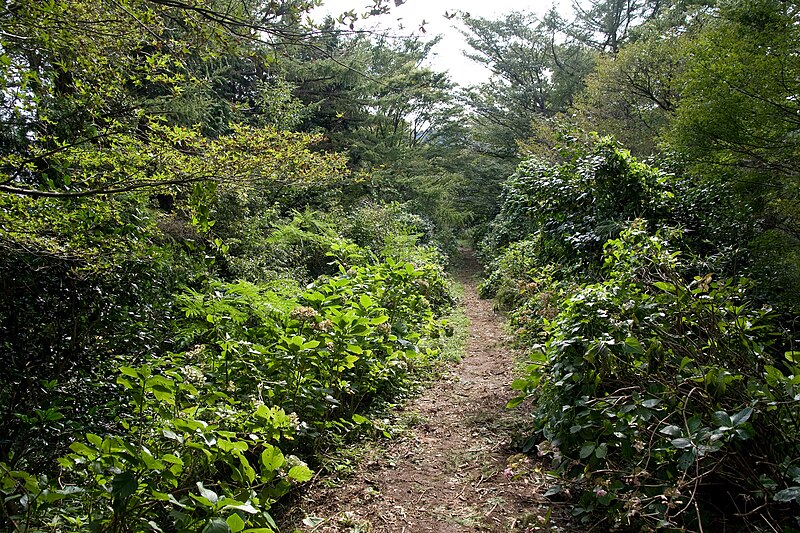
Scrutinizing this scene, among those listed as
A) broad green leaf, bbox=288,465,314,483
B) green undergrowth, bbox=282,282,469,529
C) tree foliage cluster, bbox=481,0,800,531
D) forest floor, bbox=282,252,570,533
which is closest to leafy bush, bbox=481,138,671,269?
tree foliage cluster, bbox=481,0,800,531

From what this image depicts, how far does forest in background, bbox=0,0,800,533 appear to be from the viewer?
2010mm

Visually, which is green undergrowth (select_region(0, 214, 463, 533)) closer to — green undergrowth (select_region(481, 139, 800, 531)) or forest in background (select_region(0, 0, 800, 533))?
forest in background (select_region(0, 0, 800, 533))

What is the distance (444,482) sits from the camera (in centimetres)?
299

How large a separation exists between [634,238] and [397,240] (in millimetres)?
6623

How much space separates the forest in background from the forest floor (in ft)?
0.70

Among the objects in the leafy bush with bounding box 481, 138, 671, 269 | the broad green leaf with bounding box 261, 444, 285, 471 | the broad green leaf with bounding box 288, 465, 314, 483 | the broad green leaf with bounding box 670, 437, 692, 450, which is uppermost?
the leafy bush with bounding box 481, 138, 671, 269

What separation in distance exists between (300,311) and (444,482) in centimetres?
159

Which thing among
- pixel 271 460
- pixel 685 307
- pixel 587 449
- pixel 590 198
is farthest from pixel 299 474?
pixel 590 198

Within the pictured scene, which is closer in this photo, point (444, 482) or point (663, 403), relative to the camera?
point (663, 403)

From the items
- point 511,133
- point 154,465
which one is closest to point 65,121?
point 154,465

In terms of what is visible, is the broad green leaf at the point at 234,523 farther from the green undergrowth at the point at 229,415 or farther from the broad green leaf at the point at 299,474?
the broad green leaf at the point at 299,474

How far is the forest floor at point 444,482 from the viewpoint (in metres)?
2.51

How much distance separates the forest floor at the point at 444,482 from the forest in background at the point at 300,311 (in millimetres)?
212

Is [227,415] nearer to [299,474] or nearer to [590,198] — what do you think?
[299,474]
